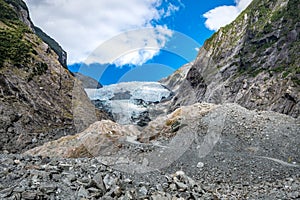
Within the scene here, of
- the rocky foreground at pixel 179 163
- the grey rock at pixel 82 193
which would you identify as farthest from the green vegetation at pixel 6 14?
the grey rock at pixel 82 193

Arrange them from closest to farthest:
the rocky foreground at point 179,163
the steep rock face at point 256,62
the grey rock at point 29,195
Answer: the grey rock at point 29,195
the rocky foreground at point 179,163
the steep rock face at point 256,62

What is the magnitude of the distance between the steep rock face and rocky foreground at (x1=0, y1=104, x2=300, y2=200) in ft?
29.1

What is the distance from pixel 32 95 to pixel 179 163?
54.0 ft

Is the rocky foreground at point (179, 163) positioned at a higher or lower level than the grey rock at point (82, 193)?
higher

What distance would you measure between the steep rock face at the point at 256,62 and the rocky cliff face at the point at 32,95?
17.9 m

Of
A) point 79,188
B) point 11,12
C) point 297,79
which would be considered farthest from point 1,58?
point 297,79

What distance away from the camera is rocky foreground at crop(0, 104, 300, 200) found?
20.9 feet

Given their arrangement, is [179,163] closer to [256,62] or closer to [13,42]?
[13,42]

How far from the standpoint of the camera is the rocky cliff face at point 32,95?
19.3m

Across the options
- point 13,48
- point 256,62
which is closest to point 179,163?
point 13,48

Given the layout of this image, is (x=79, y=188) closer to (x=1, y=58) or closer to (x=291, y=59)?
(x=1, y=58)

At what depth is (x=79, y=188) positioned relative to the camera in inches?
242

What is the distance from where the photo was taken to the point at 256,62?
3569cm

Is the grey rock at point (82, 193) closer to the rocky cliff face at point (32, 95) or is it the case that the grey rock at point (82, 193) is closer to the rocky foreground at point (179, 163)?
the rocky foreground at point (179, 163)
